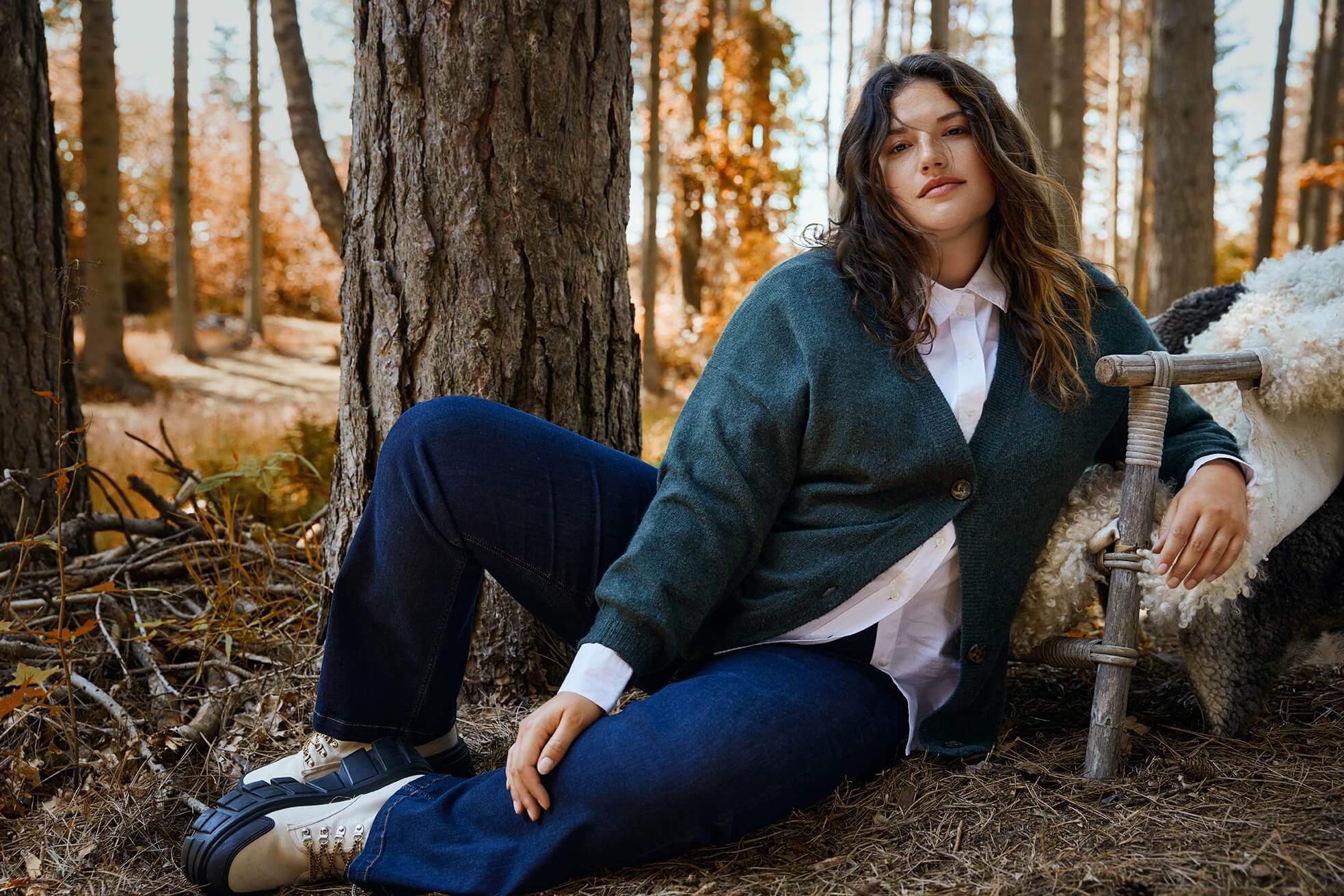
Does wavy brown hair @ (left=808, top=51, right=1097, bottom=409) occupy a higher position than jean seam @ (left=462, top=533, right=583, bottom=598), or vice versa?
wavy brown hair @ (left=808, top=51, right=1097, bottom=409)

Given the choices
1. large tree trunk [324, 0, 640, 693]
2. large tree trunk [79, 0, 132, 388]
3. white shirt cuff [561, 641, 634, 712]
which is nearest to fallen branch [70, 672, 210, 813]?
large tree trunk [324, 0, 640, 693]

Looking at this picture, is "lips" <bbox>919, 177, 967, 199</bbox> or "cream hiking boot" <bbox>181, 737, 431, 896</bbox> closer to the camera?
"cream hiking boot" <bbox>181, 737, 431, 896</bbox>

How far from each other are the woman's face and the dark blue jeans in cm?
73

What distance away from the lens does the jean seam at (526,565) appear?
5.75 ft

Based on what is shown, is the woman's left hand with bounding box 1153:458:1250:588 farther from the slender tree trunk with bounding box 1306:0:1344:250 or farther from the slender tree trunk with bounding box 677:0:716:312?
the slender tree trunk with bounding box 677:0:716:312

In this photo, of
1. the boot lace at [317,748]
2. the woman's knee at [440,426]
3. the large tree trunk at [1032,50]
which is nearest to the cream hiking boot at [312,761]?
the boot lace at [317,748]

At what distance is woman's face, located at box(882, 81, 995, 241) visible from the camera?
1778mm

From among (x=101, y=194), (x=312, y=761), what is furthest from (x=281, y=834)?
(x=101, y=194)

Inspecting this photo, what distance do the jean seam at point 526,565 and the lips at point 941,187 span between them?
A: 0.99 m

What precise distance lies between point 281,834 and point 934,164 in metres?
1.63

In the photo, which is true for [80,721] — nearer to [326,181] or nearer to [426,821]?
[426,821]

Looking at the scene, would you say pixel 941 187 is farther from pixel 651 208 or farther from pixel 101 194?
pixel 101 194

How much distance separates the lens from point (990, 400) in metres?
1.74

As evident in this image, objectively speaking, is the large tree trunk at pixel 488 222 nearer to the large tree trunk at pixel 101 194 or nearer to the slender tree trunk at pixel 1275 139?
the large tree trunk at pixel 101 194
